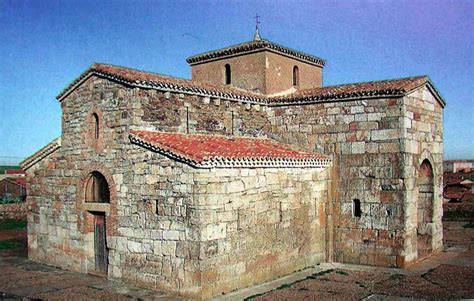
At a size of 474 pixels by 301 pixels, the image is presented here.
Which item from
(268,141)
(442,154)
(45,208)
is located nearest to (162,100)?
(268,141)

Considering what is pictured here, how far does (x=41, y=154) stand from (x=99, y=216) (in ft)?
9.65

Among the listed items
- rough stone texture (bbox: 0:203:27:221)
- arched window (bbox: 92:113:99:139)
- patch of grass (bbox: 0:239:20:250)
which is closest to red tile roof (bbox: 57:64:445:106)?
arched window (bbox: 92:113:99:139)

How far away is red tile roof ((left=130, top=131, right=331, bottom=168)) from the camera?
1005 cm

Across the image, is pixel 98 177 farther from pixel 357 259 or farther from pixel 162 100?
pixel 357 259

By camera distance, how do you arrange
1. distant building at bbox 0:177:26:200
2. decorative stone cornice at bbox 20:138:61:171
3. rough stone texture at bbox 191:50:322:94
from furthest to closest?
distant building at bbox 0:177:26:200, rough stone texture at bbox 191:50:322:94, decorative stone cornice at bbox 20:138:61:171

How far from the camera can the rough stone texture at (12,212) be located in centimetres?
2348

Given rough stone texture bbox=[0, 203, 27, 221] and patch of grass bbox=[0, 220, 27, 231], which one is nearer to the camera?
patch of grass bbox=[0, 220, 27, 231]

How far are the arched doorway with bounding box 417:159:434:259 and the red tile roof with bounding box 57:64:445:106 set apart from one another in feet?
7.78

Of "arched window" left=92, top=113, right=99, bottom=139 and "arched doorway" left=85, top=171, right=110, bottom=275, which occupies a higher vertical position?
"arched window" left=92, top=113, right=99, bottom=139

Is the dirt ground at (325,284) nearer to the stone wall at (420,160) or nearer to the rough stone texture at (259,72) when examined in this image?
the stone wall at (420,160)

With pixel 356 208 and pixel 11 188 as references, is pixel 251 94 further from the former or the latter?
pixel 11 188

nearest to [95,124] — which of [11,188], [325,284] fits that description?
[325,284]

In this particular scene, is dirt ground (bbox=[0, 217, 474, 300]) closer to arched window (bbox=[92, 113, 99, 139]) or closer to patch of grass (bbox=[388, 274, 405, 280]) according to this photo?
patch of grass (bbox=[388, 274, 405, 280])

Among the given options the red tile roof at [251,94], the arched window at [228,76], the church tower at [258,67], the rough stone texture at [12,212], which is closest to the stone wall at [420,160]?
the red tile roof at [251,94]
